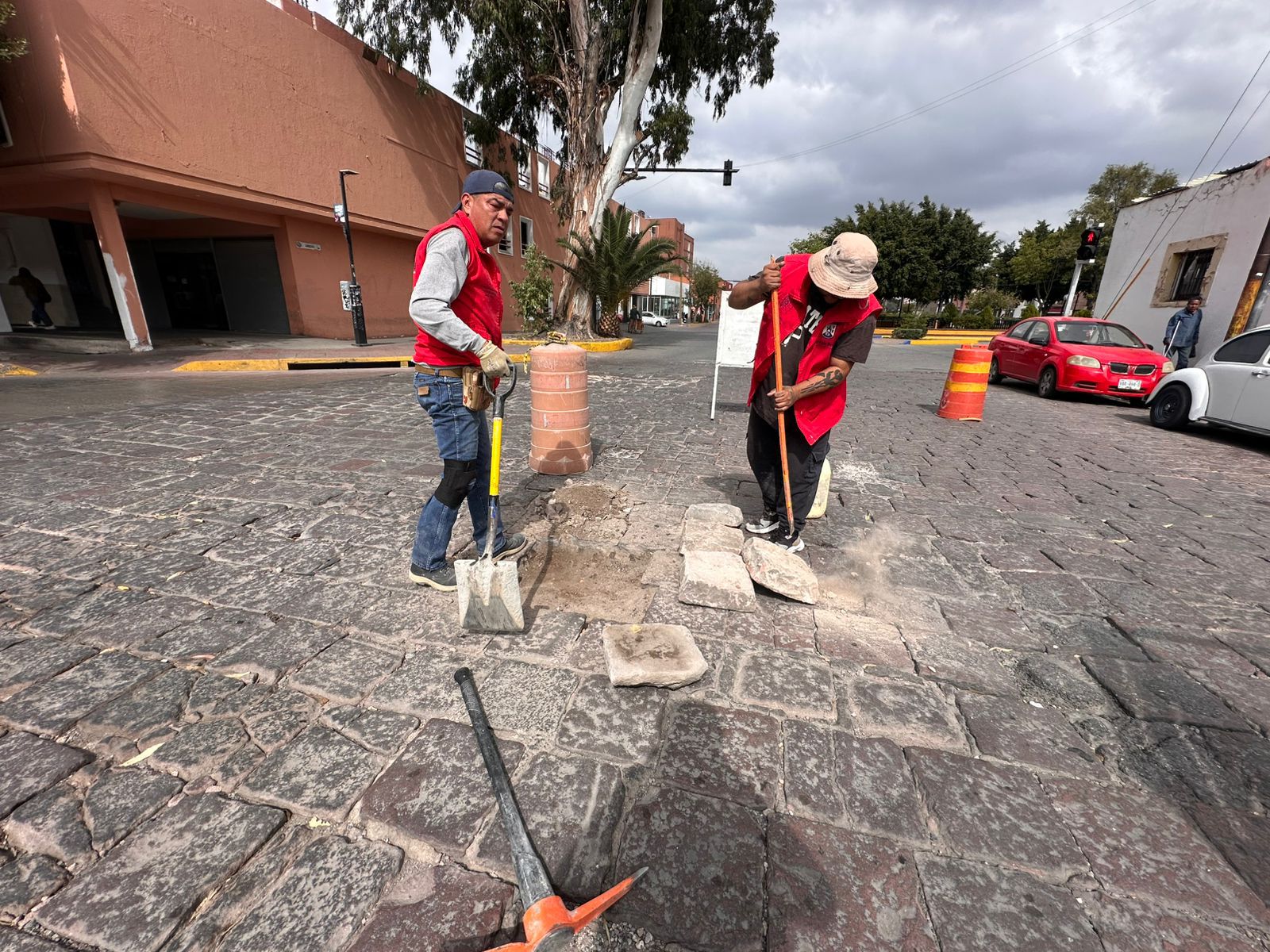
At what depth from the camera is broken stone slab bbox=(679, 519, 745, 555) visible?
3.52m

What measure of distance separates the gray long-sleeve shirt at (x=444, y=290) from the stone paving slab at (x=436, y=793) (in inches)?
65.6

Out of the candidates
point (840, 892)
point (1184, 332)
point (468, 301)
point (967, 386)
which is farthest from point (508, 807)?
point (1184, 332)

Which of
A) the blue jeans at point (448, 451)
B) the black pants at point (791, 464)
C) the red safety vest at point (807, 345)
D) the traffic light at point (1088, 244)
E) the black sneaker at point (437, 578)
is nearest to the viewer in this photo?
the blue jeans at point (448, 451)

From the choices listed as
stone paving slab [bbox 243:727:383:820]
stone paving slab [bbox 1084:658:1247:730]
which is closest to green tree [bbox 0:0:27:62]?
stone paving slab [bbox 243:727:383:820]

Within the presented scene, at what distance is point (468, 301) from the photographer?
272 centimetres

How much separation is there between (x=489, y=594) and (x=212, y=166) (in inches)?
615

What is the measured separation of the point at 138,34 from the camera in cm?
1091

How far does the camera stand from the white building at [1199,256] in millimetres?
12180

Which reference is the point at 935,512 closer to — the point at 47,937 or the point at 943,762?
the point at 943,762

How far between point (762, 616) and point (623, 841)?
58.2 inches

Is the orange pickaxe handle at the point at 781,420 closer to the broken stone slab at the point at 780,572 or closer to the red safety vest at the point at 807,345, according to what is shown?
the red safety vest at the point at 807,345

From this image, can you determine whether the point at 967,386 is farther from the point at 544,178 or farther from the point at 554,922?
the point at 544,178

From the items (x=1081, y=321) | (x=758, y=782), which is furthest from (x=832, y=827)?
(x=1081, y=321)

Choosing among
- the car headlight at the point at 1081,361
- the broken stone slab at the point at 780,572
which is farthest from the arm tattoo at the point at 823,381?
the car headlight at the point at 1081,361
